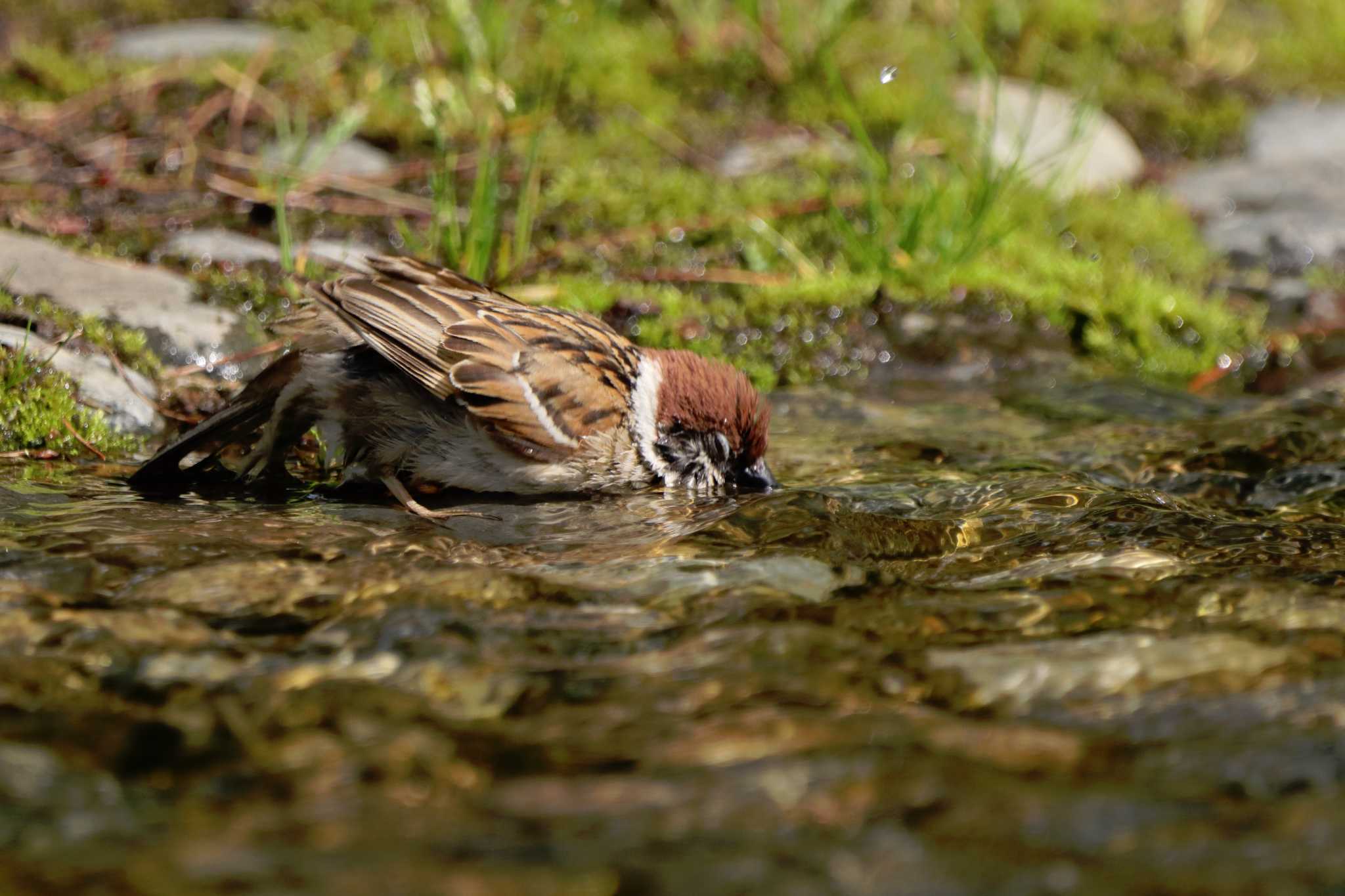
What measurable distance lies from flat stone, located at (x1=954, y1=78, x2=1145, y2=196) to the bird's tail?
4.19 metres

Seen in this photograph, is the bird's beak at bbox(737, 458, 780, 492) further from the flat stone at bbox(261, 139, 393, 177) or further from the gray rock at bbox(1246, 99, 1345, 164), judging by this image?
the gray rock at bbox(1246, 99, 1345, 164)

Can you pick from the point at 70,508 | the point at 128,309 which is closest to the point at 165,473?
the point at 70,508

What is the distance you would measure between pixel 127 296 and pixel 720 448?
2.45 m

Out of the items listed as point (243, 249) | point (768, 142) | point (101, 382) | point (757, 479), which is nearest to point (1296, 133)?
point (768, 142)

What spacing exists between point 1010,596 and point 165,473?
2.62 meters

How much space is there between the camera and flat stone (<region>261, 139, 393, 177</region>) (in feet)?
23.0

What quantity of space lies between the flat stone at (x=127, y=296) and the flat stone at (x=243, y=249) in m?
0.36

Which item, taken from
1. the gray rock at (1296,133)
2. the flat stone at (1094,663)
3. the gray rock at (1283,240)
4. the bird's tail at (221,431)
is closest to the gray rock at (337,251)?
the bird's tail at (221,431)

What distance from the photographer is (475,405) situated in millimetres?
4488

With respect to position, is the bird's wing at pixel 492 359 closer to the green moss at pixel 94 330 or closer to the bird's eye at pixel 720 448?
the bird's eye at pixel 720 448

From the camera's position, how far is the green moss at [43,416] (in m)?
4.61

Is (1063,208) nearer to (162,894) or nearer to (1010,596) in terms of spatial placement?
(1010,596)

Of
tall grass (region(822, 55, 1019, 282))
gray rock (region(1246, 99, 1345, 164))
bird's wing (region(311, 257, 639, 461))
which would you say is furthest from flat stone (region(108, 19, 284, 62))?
gray rock (region(1246, 99, 1345, 164))

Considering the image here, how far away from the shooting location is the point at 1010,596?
3387 mm
